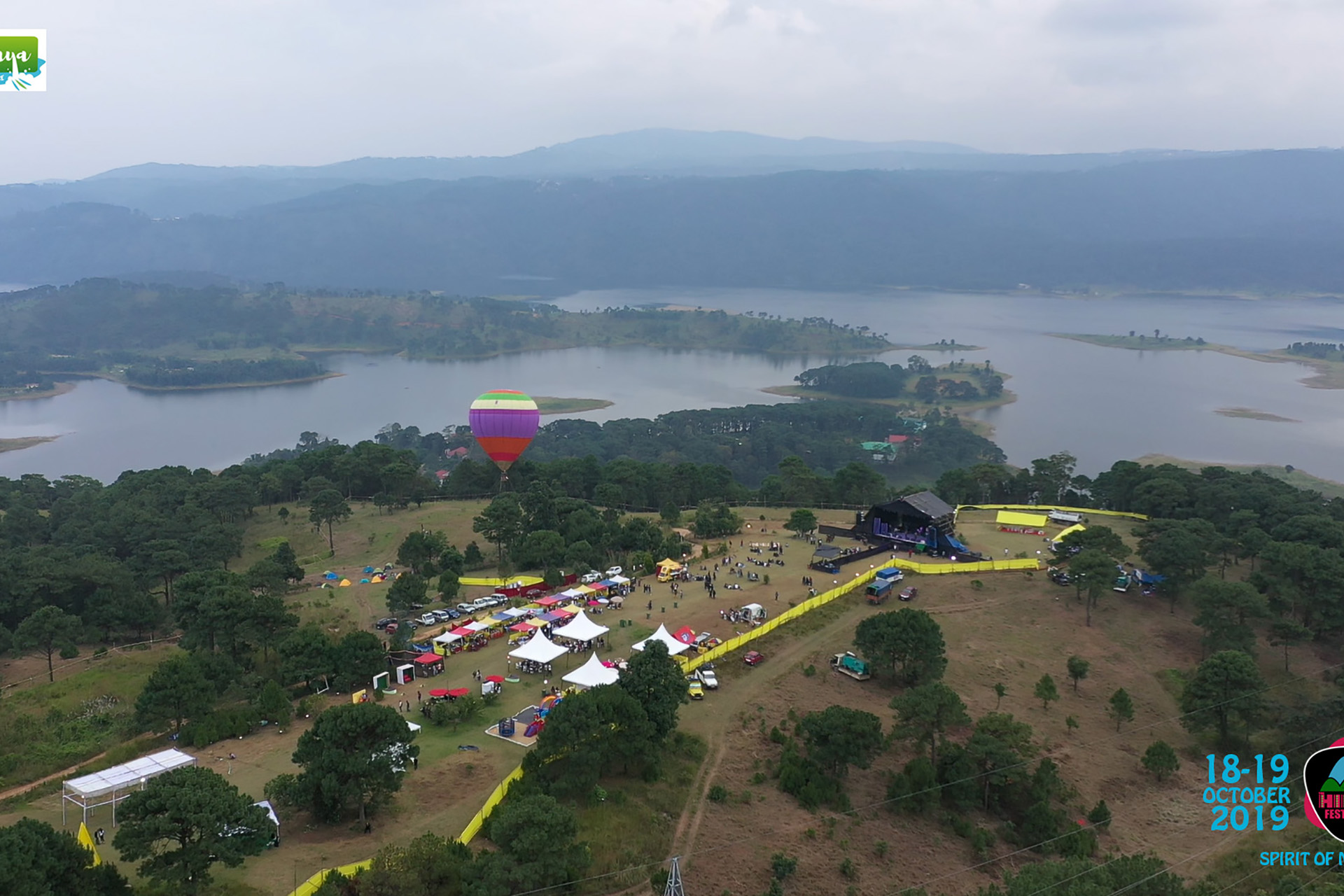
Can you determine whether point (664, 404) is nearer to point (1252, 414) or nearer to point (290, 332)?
point (1252, 414)

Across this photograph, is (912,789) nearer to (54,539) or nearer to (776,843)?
(776,843)

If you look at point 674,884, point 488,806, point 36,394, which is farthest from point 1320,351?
point 36,394

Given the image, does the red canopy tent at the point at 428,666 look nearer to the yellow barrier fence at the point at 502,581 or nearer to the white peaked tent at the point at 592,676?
the white peaked tent at the point at 592,676

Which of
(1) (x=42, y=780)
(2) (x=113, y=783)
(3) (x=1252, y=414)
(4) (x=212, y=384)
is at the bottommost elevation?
(4) (x=212, y=384)

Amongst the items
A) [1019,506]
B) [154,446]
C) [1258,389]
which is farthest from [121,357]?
[1258,389]

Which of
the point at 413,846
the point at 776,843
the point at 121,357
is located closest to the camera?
the point at 413,846

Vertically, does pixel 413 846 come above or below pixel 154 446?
above

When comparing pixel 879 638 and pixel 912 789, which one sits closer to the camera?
pixel 912 789

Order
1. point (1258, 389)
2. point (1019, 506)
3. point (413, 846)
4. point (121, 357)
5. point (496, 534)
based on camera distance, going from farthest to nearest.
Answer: point (121, 357)
point (1258, 389)
point (1019, 506)
point (496, 534)
point (413, 846)
